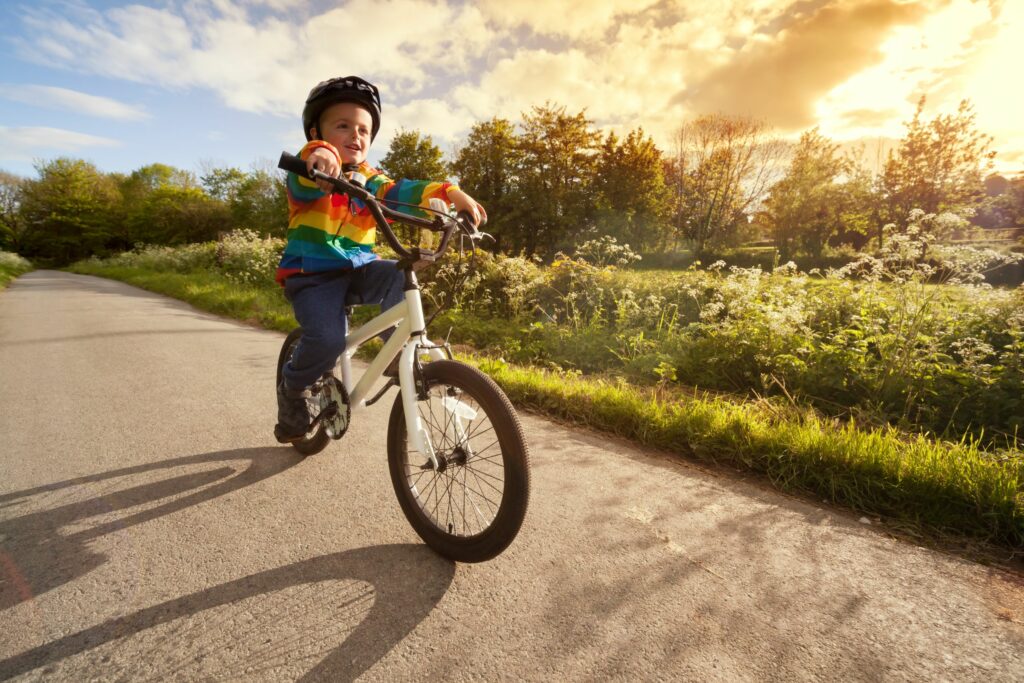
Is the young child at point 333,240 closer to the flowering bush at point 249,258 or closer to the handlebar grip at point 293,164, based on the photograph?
the handlebar grip at point 293,164

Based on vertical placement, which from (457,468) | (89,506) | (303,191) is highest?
(303,191)

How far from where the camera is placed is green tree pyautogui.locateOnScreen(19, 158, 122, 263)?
4469 centimetres

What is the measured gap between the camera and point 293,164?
1.71 metres

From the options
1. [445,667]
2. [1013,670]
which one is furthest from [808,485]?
[445,667]

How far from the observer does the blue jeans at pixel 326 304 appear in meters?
2.41

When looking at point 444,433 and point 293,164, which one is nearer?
point 293,164

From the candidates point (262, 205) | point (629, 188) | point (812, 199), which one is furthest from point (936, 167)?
point (262, 205)

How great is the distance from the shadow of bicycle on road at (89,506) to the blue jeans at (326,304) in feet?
2.36

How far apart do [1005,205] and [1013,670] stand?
39034mm

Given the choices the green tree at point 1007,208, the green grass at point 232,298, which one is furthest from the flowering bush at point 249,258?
the green tree at point 1007,208

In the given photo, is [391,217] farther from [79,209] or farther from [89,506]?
[79,209]

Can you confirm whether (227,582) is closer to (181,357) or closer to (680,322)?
(181,357)

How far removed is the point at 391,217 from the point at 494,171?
3005 centimetres

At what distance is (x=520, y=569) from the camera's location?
6.20 feet
